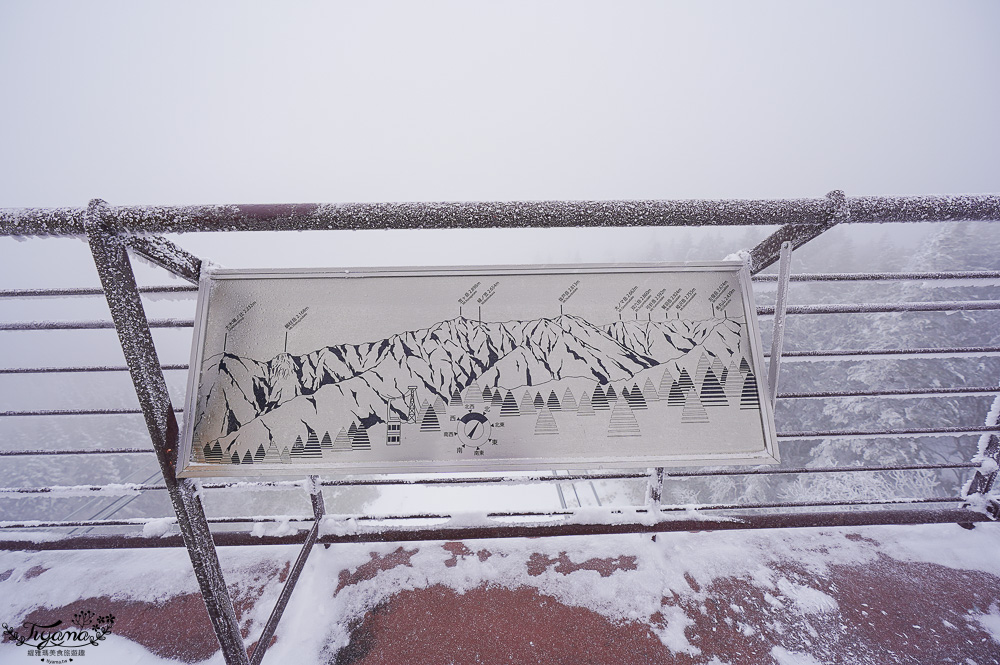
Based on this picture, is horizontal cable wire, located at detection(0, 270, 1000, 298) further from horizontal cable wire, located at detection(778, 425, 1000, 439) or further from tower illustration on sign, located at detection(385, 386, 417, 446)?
tower illustration on sign, located at detection(385, 386, 417, 446)

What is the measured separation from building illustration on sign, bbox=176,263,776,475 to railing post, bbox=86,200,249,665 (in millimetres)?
79

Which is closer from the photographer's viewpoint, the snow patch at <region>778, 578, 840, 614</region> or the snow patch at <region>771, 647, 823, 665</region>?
the snow patch at <region>771, 647, 823, 665</region>

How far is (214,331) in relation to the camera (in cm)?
99

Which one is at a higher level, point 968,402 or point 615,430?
point 615,430

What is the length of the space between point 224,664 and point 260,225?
4.69 ft

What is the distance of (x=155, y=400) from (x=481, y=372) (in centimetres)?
83

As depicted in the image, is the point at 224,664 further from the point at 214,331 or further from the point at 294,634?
the point at 214,331

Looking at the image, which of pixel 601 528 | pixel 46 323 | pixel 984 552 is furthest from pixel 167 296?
pixel 984 552

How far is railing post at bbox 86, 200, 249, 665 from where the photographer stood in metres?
0.87

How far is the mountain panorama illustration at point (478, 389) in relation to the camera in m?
0.98

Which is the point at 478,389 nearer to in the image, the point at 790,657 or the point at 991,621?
the point at 790,657

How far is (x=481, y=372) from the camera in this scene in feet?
3.30

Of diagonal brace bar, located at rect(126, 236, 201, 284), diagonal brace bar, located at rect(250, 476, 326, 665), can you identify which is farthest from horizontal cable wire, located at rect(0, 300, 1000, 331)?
diagonal brace bar, located at rect(250, 476, 326, 665)

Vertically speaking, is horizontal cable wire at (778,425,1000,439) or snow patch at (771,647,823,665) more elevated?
horizontal cable wire at (778,425,1000,439)
